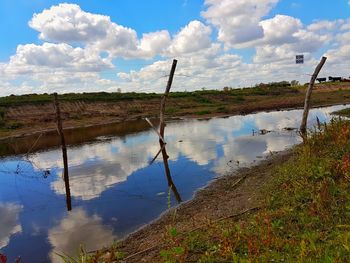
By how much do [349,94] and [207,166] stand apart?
5834 centimetres

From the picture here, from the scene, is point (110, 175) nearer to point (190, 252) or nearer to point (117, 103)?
point (190, 252)

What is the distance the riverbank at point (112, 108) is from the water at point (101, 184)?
49.3 ft

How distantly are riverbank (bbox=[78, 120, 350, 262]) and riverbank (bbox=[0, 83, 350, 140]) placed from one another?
104 feet

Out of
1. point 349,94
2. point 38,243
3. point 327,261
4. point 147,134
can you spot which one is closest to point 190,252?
point 327,261

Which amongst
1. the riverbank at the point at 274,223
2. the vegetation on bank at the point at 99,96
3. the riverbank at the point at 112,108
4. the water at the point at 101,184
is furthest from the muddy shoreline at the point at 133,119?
the riverbank at the point at 274,223

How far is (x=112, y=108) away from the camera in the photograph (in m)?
56.6

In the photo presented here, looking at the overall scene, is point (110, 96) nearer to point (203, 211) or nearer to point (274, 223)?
point (203, 211)

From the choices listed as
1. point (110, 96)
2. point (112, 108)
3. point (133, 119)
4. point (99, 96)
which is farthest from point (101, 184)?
point (110, 96)

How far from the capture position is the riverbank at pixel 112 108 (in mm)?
44875

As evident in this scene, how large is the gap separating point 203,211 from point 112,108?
155 feet

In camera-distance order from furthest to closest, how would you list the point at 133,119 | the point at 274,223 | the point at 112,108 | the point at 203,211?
the point at 112,108, the point at 133,119, the point at 203,211, the point at 274,223

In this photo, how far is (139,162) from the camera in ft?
68.2

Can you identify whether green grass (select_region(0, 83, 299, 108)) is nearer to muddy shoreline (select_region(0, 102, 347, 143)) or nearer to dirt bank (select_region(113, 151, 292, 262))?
muddy shoreline (select_region(0, 102, 347, 143))

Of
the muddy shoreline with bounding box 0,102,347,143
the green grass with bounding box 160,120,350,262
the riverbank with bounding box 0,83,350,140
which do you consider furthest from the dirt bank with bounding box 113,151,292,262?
the riverbank with bounding box 0,83,350,140
